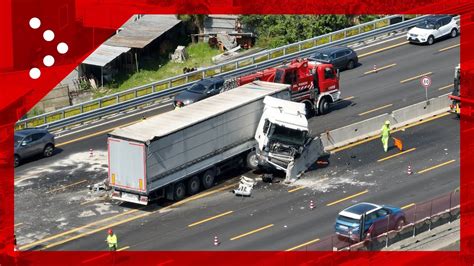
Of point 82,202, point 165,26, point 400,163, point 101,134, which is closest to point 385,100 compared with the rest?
point 400,163

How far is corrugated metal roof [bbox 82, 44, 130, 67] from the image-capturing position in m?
76.5

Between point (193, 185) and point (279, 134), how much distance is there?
4.54m

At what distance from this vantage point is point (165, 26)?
8056 centimetres

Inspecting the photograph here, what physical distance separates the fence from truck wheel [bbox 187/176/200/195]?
26.0 ft

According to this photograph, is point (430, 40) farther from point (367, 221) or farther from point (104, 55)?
point (367, 221)

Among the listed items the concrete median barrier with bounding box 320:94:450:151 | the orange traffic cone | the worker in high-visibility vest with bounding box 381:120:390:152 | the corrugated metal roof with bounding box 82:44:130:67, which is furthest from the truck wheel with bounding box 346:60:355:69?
the corrugated metal roof with bounding box 82:44:130:67

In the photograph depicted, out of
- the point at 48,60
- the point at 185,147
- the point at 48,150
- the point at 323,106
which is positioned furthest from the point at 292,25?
the point at 48,60

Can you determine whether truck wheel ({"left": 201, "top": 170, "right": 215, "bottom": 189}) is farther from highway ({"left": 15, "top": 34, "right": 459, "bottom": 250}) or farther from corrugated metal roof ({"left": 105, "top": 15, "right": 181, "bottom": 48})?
corrugated metal roof ({"left": 105, "top": 15, "right": 181, "bottom": 48})

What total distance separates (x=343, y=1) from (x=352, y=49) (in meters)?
10.1

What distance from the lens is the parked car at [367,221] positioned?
41594 mm

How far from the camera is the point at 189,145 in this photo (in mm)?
48594

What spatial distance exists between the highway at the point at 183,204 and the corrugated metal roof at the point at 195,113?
321cm

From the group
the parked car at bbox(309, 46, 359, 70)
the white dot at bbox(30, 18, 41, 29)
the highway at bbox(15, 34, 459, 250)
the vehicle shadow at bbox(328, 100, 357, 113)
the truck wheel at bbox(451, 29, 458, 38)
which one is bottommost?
the highway at bbox(15, 34, 459, 250)

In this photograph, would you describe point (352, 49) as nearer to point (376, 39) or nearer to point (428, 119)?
point (376, 39)
